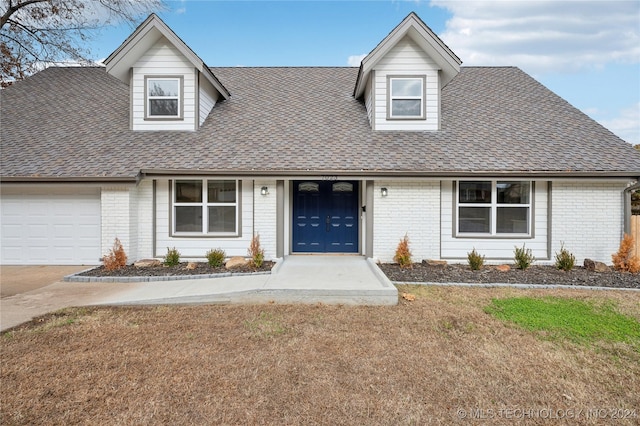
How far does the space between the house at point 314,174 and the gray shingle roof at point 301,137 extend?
0.06m

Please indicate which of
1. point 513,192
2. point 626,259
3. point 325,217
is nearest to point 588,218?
point 626,259

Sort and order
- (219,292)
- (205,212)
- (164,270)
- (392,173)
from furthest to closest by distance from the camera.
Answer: (205,212)
(392,173)
(164,270)
(219,292)

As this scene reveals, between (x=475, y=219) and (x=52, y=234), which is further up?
(x=475, y=219)

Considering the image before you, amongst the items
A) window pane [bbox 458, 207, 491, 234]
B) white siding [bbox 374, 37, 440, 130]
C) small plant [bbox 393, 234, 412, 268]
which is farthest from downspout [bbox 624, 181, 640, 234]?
small plant [bbox 393, 234, 412, 268]

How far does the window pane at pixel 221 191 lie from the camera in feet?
32.7

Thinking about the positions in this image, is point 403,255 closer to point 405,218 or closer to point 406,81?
point 405,218

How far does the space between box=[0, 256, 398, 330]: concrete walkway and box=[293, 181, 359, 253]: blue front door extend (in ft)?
9.41

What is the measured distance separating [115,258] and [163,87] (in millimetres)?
5602

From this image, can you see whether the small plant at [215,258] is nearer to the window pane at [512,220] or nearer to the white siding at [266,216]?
the white siding at [266,216]

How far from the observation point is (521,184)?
387 inches

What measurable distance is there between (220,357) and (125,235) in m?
6.72

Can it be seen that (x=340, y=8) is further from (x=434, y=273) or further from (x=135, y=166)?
(x=434, y=273)

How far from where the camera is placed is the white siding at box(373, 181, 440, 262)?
9.72m

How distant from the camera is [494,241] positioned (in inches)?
386
